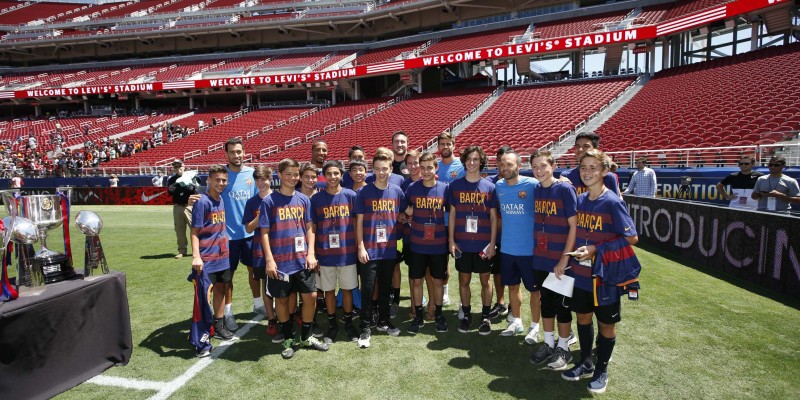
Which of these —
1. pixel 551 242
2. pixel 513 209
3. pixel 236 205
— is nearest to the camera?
pixel 551 242

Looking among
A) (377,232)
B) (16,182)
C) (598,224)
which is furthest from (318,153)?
(16,182)

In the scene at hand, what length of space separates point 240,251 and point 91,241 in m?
1.86

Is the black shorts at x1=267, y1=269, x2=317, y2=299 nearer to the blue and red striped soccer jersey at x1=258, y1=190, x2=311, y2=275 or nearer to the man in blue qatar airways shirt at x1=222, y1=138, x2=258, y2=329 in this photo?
the blue and red striped soccer jersey at x1=258, y1=190, x2=311, y2=275

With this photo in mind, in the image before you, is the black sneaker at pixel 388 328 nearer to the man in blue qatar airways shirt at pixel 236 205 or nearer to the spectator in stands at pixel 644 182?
the man in blue qatar airways shirt at pixel 236 205

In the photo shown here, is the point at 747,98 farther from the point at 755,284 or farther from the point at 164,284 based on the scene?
A: the point at 164,284

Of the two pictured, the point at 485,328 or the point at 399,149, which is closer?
the point at 485,328

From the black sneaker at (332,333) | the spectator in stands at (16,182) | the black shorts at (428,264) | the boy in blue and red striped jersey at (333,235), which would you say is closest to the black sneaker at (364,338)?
the boy in blue and red striped jersey at (333,235)

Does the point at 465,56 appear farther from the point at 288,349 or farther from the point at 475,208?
the point at 288,349

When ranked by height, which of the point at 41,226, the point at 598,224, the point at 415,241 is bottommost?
the point at 415,241

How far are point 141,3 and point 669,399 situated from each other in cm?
6702

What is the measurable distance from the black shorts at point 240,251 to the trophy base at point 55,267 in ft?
5.73

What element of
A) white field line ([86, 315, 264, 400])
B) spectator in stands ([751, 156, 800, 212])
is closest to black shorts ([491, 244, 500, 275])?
white field line ([86, 315, 264, 400])

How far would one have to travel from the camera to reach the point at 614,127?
→ 17.8 m

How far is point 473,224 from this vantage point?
443 centimetres
